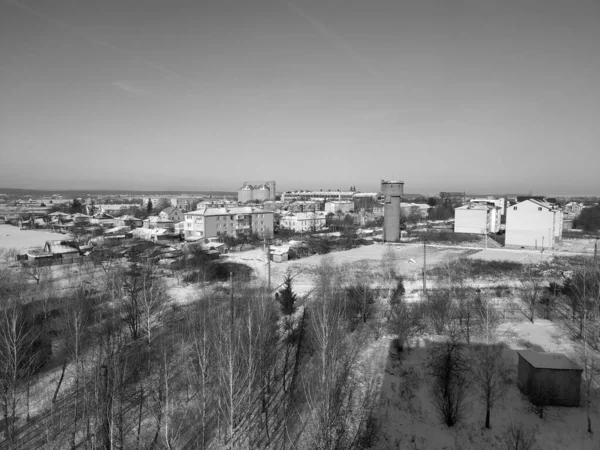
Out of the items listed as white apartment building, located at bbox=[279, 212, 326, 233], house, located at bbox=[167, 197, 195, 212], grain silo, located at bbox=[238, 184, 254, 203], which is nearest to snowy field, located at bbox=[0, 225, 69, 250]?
white apartment building, located at bbox=[279, 212, 326, 233]

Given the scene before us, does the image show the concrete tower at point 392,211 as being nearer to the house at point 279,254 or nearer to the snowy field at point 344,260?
the snowy field at point 344,260

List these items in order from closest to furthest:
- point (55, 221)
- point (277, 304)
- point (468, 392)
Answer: point (468, 392)
point (277, 304)
point (55, 221)

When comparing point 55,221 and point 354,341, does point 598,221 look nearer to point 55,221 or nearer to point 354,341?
point 354,341

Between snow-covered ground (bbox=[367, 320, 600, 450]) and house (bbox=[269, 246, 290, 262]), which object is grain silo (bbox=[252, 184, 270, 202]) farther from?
snow-covered ground (bbox=[367, 320, 600, 450])

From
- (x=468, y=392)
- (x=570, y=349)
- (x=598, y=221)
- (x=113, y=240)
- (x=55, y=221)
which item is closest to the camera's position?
(x=468, y=392)

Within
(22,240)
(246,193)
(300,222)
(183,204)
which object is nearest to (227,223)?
(300,222)

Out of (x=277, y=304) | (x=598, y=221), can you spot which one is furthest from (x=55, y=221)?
(x=598, y=221)

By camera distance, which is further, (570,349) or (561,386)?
(570,349)
